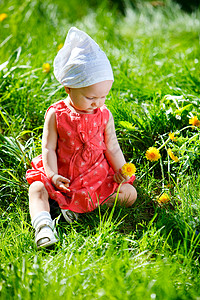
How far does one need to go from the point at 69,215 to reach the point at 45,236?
0.27 metres

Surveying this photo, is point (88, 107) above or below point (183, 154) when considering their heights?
above

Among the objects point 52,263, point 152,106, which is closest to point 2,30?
point 152,106

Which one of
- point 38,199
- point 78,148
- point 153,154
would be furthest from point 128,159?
point 38,199

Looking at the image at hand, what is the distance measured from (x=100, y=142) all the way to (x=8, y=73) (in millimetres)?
1150

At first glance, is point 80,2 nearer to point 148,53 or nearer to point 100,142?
point 148,53

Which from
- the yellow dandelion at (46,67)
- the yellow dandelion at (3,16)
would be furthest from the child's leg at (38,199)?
the yellow dandelion at (3,16)

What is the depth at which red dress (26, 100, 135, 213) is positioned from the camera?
7.31 feet

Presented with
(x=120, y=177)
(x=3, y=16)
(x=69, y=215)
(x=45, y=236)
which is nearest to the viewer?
(x=45, y=236)

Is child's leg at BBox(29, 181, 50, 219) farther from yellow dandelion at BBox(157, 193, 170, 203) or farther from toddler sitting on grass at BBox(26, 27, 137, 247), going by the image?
yellow dandelion at BBox(157, 193, 170, 203)

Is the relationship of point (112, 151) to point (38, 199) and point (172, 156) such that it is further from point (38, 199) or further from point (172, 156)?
point (38, 199)

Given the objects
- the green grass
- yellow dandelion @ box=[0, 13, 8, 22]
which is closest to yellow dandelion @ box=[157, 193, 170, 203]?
the green grass

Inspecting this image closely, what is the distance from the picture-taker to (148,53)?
3.85 meters

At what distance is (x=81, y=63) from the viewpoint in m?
2.04

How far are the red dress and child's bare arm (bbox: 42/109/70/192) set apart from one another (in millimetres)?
37
